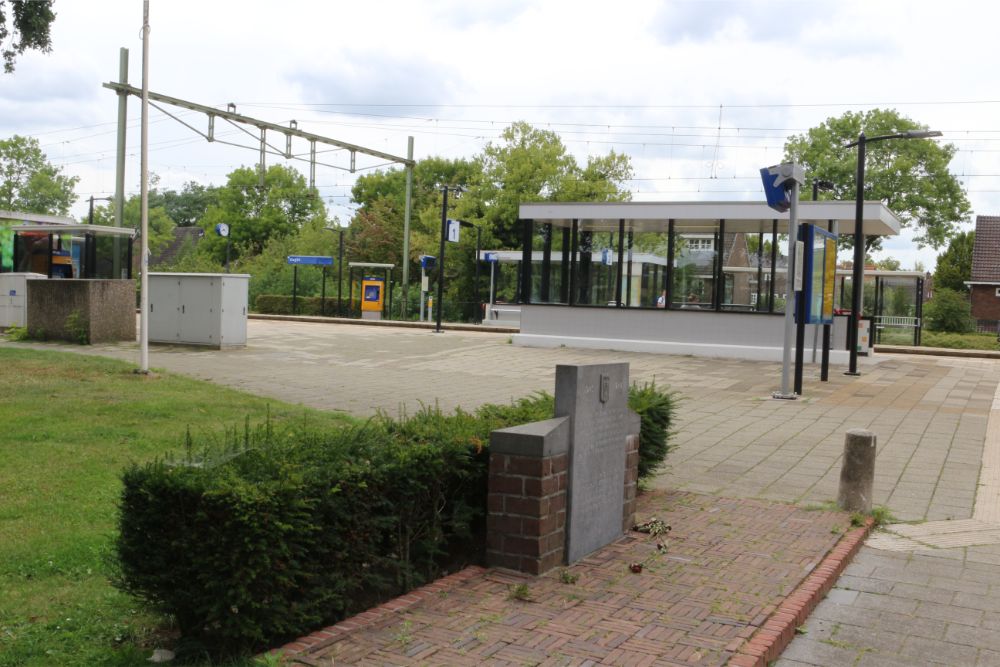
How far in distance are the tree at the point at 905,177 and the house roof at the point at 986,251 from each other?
56.3 inches

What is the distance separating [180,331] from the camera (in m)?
20.7

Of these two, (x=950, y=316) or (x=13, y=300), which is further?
(x=950, y=316)

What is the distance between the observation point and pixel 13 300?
22719mm

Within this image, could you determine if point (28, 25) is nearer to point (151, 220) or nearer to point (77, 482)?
point (77, 482)

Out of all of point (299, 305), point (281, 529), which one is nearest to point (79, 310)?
point (281, 529)

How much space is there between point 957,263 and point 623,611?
63873mm

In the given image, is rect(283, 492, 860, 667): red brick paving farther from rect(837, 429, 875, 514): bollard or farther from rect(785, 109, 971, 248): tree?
rect(785, 109, 971, 248): tree

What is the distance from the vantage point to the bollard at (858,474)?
7.19 metres

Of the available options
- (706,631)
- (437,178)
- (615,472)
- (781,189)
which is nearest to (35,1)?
(781,189)

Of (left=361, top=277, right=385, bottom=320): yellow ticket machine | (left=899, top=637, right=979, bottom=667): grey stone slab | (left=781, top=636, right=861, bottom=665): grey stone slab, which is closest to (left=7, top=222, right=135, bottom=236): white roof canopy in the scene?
(left=361, top=277, right=385, bottom=320): yellow ticket machine

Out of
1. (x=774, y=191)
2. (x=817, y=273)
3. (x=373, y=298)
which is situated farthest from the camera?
(x=373, y=298)

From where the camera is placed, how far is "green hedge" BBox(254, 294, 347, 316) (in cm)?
4244

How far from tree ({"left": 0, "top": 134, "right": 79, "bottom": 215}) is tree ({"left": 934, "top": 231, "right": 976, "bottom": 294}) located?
58165mm

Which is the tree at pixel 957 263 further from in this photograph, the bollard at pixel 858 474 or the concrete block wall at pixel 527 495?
the concrete block wall at pixel 527 495
